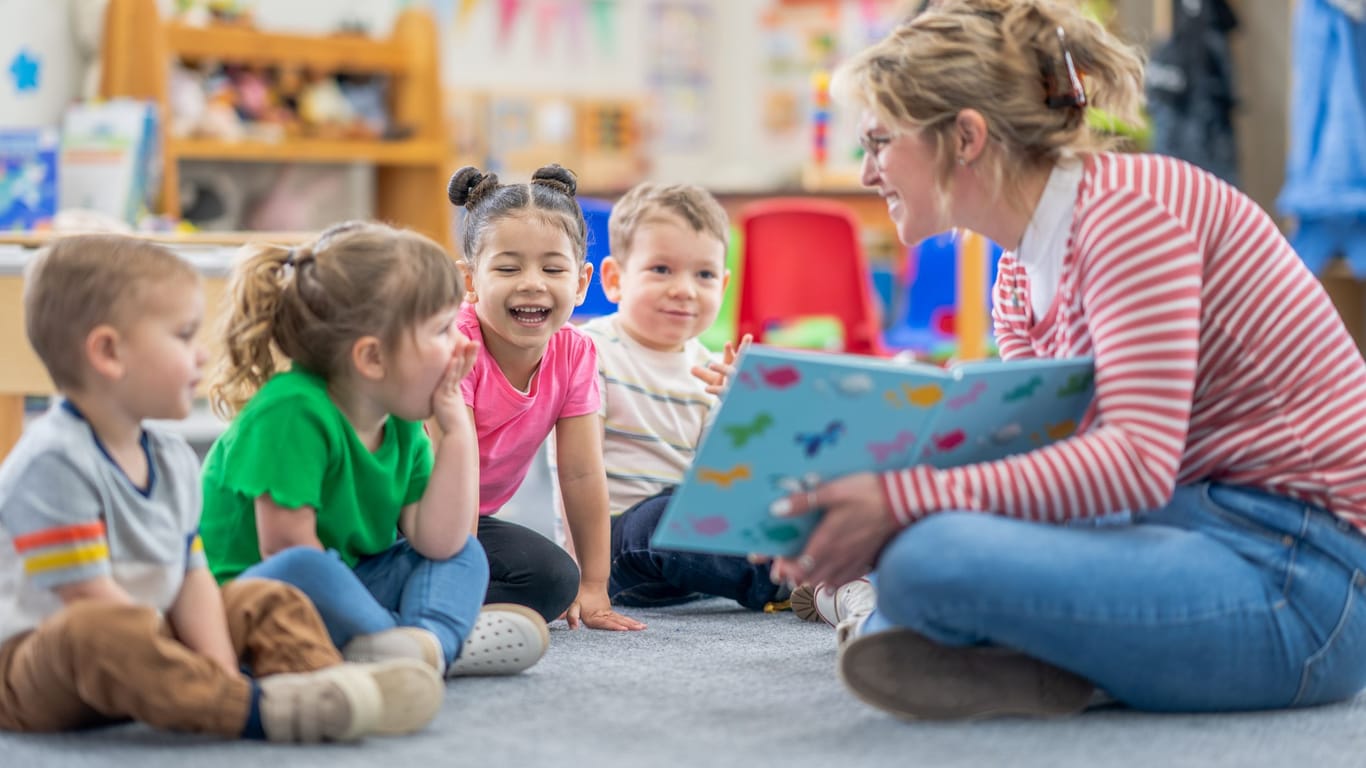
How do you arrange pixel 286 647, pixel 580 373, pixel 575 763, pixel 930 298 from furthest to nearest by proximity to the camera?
pixel 930 298 < pixel 580 373 < pixel 286 647 < pixel 575 763

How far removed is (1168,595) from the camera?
1221mm

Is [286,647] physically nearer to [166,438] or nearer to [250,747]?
[250,747]

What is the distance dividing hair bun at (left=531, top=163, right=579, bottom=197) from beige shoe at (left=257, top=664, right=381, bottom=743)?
0.83 m

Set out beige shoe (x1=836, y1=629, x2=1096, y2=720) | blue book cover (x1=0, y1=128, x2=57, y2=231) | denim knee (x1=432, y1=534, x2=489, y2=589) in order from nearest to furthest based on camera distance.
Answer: beige shoe (x1=836, y1=629, x2=1096, y2=720), denim knee (x1=432, y1=534, x2=489, y2=589), blue book cover (x1=0, y1=128, x2=57, y2=231)

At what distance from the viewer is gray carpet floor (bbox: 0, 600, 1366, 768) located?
3.73ft

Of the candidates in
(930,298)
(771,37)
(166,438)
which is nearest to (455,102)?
(771,37)

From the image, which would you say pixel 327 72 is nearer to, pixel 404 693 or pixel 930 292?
pixel 930 292

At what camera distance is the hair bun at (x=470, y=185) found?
1.85m

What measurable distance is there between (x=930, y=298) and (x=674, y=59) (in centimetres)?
236

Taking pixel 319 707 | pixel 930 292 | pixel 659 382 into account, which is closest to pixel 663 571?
pixel 659 382

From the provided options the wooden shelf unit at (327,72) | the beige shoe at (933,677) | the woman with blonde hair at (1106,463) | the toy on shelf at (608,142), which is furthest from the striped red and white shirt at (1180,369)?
the toy on shelf at (608,142)

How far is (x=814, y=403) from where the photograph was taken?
3.93 feet

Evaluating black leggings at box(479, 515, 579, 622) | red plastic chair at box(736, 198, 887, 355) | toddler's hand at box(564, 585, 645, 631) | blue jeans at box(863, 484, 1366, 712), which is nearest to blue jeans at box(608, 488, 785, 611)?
toddler's hand at box(564, 585, 645, 631)

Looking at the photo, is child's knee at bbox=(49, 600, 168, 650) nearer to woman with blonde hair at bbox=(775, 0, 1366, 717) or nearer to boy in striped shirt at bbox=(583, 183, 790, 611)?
woman with blonde hair at bbox=(775, 0, 1366, 717)
